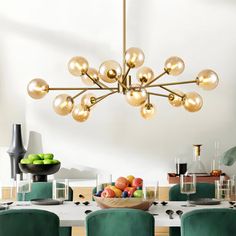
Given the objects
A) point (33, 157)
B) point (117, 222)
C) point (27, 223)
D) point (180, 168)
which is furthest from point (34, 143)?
point (117, 222)

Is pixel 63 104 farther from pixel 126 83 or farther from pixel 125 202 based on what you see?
pixel 125 202

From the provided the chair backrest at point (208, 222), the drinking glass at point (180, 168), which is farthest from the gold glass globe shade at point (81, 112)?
the drinking glass at point (180, 168)

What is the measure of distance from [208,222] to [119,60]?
247 cm

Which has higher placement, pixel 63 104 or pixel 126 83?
pixel 126 83

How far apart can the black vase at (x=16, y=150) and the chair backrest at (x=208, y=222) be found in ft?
7.71

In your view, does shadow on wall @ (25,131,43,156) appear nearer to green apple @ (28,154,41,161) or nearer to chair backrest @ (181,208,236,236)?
green apple @ (28,154,41,161)

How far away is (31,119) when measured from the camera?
5.43 meters

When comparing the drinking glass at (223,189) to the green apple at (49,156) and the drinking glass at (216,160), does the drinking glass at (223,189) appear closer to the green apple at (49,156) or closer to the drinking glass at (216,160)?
the drinking glass at (216,160)

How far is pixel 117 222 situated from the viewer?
314 centimetres

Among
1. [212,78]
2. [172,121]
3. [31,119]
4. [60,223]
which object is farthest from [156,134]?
[60,223]

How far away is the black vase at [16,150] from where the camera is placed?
5203 mm

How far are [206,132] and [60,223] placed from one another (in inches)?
88.9

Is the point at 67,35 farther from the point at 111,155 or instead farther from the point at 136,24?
the point at 111,155

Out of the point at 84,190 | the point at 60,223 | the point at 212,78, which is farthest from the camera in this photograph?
the point at 84,190
